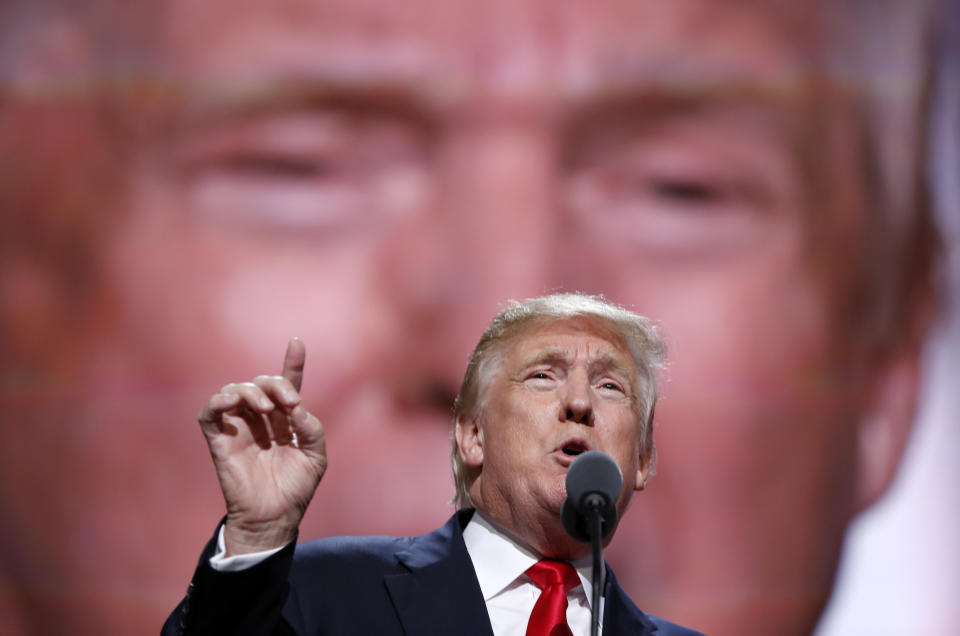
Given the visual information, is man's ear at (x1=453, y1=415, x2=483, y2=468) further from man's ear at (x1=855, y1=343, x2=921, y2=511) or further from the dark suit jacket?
man's ear at (x1=855, y1=343, x2=921, y2=511)

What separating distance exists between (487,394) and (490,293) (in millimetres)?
734

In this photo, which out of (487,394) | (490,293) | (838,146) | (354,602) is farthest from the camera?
(838,146)

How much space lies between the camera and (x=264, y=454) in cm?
154

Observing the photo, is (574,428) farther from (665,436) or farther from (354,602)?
(665,436)

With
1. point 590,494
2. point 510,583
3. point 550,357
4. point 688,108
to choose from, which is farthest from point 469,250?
point 590,494

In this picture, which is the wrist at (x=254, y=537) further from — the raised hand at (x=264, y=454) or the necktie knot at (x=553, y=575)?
the necktie knot at (x=553, y=575)

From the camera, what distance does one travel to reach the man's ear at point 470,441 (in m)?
1.88

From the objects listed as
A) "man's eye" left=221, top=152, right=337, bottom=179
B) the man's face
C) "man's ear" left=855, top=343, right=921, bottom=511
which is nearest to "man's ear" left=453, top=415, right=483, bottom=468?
the man's face

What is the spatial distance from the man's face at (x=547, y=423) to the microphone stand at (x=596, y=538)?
0.28 m

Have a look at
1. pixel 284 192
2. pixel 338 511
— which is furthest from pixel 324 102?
pixel 338 511

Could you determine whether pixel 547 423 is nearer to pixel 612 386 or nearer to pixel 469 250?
pixel 612 386

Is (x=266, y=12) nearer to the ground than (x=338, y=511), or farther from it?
farther from it

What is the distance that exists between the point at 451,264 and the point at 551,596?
1.08 m

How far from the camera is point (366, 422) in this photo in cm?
255
